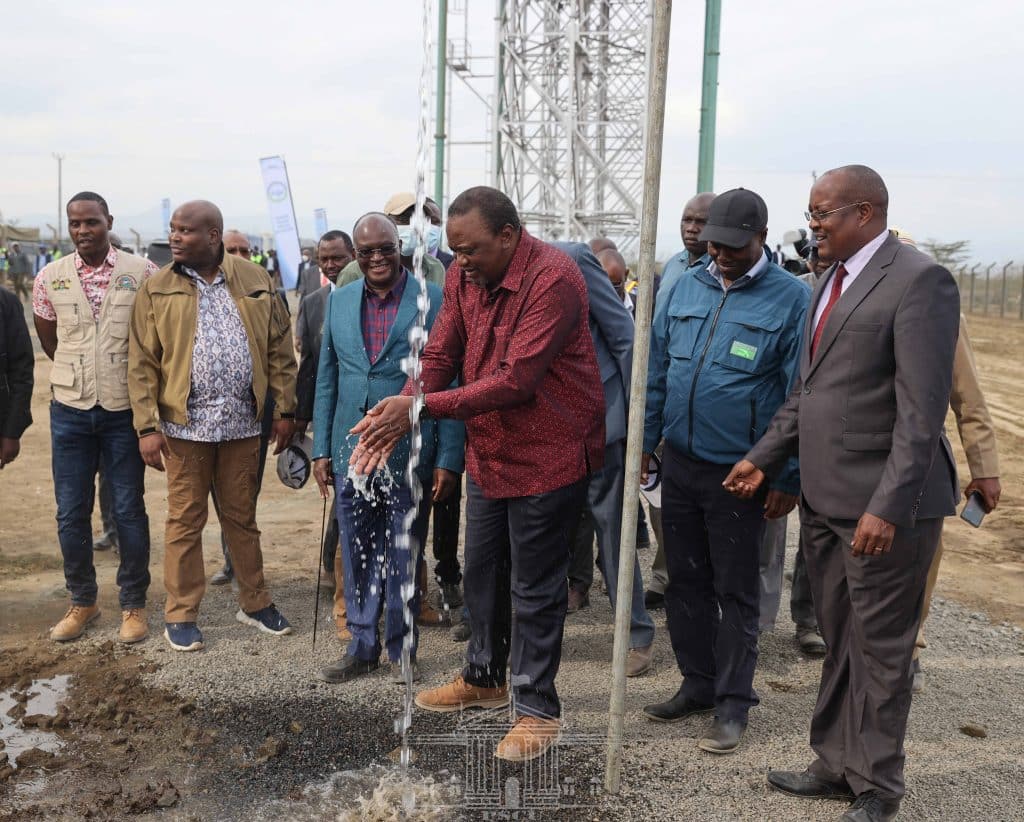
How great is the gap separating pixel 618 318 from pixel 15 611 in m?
3.61

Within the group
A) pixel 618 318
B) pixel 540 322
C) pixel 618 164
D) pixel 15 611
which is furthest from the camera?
pixel 618 164

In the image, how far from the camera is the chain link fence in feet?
88.8

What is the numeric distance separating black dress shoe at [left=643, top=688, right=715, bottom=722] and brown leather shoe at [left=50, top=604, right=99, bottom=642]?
112 inches

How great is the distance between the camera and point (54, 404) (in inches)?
181

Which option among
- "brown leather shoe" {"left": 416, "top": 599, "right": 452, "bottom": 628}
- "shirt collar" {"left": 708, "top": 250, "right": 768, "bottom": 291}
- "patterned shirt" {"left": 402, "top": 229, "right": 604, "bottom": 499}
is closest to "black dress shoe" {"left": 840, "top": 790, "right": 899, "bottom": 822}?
"patterned shirt" {"left": 402, "top": 229, "right": 604, "bottom": 499}

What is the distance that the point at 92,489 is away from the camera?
15.4ft

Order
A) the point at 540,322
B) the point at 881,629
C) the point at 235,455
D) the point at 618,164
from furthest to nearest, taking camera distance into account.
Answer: the point at 618,164, the point at 235,455, the point at 540,322, the point at 881,629

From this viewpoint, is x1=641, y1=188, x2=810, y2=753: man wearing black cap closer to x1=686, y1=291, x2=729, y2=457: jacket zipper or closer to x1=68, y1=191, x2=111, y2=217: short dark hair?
x1=686, y1=291, x2=729, y2=457: jacket zipper

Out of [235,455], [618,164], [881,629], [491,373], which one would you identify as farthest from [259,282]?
[618,164]

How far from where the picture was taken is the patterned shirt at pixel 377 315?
4.14 metres

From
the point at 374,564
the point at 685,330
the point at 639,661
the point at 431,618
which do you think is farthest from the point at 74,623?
the point at 685,330

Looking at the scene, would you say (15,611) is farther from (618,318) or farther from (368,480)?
(618,318)

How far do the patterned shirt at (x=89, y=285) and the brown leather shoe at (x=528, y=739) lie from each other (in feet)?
9.28

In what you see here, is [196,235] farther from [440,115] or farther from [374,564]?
[440,115]
